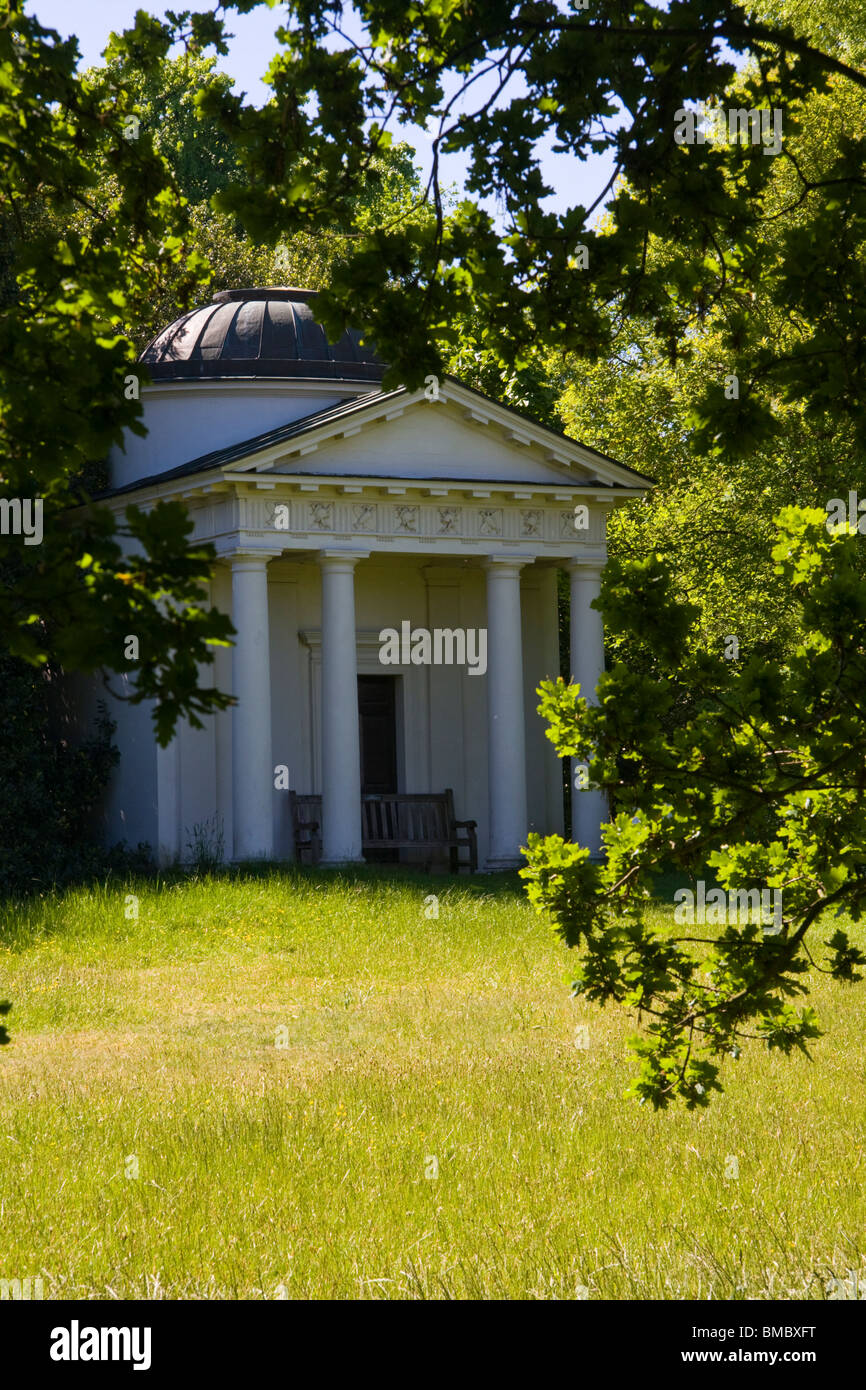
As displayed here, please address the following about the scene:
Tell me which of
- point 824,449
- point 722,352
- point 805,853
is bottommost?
point 805,853

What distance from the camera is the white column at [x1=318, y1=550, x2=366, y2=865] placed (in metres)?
22.1

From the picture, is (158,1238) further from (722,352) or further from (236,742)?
(722,352)

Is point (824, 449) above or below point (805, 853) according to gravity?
above

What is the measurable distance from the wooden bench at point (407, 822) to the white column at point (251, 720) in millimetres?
1521

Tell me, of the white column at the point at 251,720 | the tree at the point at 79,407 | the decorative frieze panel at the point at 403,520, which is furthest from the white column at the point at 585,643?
the tree at the point at 79,407

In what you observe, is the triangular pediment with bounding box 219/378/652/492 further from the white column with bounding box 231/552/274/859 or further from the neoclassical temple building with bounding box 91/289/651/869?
the white column with bounding box 231/552/274/859

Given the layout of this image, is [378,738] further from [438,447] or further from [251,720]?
[438,447]

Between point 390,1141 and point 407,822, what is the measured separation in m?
15.8

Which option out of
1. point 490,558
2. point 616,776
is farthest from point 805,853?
point 490,558

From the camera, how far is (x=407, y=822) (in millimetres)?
24266

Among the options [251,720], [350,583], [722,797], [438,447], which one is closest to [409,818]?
[251,720]
